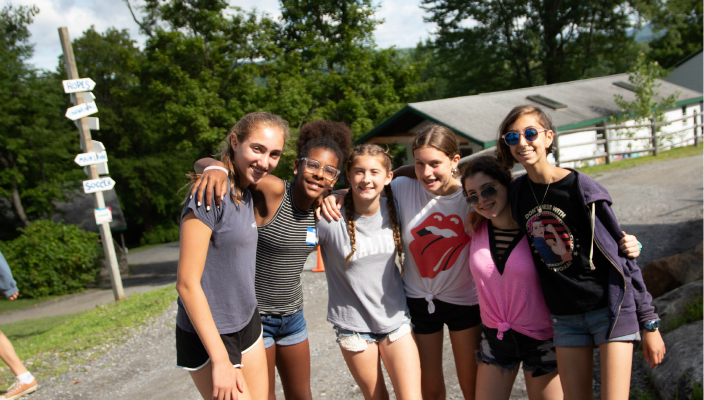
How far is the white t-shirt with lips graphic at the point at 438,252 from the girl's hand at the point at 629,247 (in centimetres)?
80

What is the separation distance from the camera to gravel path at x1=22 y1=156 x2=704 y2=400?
15.0 feet

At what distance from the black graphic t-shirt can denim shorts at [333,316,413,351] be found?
2.60 feet

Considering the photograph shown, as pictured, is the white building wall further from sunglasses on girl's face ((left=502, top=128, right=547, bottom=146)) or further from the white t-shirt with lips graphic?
sunglasses on girl's face ((left=502, top=128, right=547, bottom=146))

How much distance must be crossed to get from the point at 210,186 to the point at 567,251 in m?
1.69

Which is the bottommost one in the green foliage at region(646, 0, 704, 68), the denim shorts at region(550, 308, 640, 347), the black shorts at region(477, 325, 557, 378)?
the black shorts at region(477, 325, 557, 378)

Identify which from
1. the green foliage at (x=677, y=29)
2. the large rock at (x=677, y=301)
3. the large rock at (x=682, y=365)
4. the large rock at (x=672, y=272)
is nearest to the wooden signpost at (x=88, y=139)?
the large rock at (x=672, y=272)

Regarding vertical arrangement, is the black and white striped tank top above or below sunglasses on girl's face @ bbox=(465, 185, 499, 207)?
below

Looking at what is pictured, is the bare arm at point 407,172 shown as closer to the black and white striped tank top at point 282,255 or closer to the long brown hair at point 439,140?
the long brown hair at point 439,140

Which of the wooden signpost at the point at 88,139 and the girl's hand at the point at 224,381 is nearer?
the girl's hand at the point at 224,381

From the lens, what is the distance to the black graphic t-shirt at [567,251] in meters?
2.29

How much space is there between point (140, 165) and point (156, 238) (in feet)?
19.6

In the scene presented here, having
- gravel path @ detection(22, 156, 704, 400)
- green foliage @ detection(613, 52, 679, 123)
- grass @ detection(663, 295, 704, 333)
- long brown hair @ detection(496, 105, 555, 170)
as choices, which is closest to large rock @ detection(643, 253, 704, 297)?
grass @ detection(663, 295, 704, 333)

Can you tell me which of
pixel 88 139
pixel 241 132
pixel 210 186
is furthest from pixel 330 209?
pixel 88 139

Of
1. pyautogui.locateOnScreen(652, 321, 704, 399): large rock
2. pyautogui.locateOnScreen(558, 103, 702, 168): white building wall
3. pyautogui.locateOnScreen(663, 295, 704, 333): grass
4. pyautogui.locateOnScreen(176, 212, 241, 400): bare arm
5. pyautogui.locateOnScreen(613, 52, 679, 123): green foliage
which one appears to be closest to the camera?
pyautogui.locateOnScreen(176, 212, 241, 400): bare arm
